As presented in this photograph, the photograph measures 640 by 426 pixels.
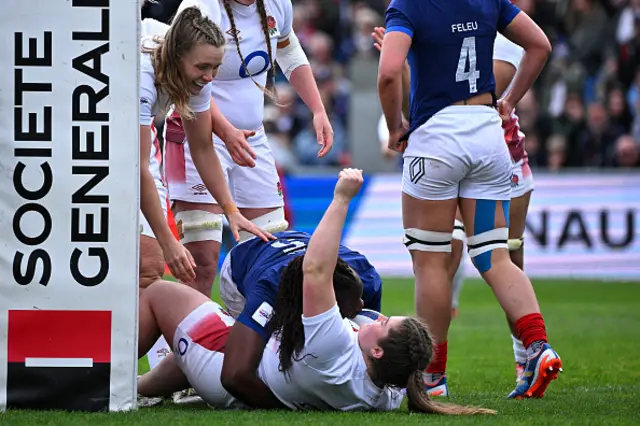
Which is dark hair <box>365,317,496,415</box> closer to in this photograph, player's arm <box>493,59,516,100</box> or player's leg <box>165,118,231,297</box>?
player's leg <box>165,118,231,297</box>

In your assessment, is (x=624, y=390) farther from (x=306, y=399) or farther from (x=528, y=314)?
(x=306, y=399)

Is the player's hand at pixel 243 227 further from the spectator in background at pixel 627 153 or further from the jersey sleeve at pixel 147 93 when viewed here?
the spectator in background at pixel 627 153

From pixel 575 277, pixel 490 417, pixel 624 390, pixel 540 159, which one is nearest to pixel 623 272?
pixel 575 277

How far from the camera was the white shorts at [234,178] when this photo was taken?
6168mm

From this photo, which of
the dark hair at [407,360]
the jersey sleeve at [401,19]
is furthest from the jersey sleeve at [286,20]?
the dark hair at [407,360]

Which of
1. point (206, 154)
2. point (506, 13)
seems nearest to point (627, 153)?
point (506, 13)

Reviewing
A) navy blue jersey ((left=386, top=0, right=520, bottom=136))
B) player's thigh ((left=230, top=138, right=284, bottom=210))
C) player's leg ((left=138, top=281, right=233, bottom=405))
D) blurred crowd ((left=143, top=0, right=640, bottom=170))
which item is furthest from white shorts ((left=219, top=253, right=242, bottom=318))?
blurred crowd ((left=143, top=0, right=640, bottom=170))

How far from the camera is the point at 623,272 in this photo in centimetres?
1376

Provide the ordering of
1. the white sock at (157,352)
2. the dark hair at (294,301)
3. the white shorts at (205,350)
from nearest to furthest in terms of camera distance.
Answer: the dark hair at (294,301) < the white shorts at (205,350) < the white sock at (157,352)

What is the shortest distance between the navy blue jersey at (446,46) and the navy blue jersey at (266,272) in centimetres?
87

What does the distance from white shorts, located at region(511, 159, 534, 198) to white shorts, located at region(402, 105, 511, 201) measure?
3.52 feet

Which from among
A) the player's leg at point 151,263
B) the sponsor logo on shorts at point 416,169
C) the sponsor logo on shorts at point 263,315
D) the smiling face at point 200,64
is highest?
the smiling face at point 200,64

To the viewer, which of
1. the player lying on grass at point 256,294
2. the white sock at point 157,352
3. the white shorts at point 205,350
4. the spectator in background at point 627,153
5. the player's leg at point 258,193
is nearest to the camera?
the player lying on grass at point 256,294

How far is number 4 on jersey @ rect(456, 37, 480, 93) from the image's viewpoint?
5.66m
